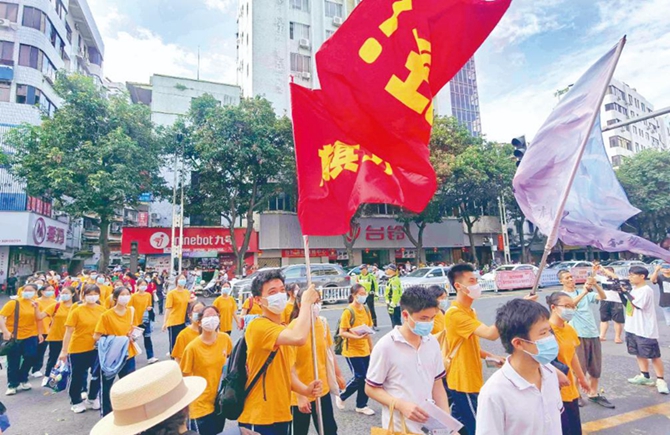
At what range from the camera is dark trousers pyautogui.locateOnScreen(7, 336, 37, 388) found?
6.02 metres

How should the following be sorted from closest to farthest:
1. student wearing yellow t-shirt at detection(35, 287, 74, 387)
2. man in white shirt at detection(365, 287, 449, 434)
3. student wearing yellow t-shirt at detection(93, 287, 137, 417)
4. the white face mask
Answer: man in white shirt at detection(365, 287, 449, 434) → the white face mask → student wearing yellow t-shirt at detection(93, 287, 137, 417) → student wearing yellow t-shirt at detection(35, 287, 74, 387)

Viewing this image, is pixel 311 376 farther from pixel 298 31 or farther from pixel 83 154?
→ pixel 298 31

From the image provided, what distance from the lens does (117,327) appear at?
4.95 m

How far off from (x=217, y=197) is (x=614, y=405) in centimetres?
2333

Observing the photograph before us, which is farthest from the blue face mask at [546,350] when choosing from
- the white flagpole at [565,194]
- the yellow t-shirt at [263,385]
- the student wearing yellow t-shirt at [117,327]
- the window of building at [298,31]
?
the window of building at [298,31]

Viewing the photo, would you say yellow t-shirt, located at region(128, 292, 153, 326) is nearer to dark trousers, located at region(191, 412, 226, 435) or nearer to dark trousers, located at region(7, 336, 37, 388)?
dark trousers, located at region(7, 336, 37, 388)

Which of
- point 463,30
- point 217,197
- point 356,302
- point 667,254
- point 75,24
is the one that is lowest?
point 356,302

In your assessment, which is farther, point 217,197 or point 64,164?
point 217,197

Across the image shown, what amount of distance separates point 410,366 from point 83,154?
920 inches

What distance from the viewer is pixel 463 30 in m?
3.33

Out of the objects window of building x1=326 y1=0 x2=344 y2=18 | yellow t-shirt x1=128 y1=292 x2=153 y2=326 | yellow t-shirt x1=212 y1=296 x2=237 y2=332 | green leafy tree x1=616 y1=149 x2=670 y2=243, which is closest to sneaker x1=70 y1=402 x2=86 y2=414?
yellow t-shirt x1=128 y1=292 x2=153 y2=326

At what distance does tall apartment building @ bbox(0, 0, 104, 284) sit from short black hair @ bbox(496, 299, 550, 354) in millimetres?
27627

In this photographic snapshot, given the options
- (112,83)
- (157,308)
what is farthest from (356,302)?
(112,83)

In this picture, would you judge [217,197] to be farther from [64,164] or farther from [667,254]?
[667,254]
